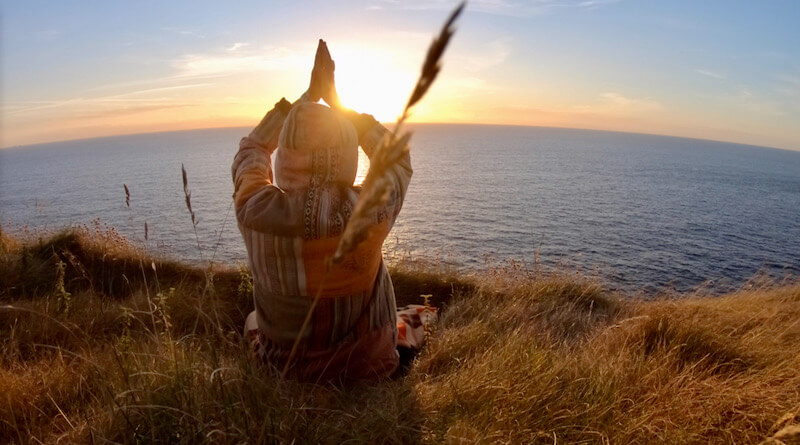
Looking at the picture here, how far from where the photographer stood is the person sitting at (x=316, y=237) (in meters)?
2.63

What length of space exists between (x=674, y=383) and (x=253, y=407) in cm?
227

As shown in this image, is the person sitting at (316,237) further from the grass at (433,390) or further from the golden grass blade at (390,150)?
the golden grass blade at (390,150)

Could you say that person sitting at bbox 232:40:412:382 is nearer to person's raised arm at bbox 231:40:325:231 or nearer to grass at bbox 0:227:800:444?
person's raised arm at bbox 231:40:325:231

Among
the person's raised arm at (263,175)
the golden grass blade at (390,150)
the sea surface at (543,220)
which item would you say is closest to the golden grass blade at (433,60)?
the golden grass blade at (390,150)

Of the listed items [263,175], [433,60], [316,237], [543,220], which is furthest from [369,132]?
[543,220]

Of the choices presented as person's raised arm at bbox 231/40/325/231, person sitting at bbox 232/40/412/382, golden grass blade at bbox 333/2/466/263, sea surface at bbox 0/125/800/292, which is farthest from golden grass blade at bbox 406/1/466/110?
sea surface at bbox 0/125/800/292

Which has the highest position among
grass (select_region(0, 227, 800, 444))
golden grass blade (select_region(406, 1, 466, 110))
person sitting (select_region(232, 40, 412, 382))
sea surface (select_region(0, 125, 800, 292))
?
golden grass blade (select_region(406, 1, 466, 110))

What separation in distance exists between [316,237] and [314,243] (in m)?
0.04

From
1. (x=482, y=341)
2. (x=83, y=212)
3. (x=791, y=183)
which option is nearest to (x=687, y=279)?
(x=482, y=341)

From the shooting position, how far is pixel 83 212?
36219 millimetres

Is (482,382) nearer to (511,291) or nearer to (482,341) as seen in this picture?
(482,341)

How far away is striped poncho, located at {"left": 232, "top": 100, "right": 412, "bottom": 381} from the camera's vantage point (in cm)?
263

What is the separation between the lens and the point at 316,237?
2637 mm

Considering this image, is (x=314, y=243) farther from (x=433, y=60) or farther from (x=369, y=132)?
(x=433, y=60)
